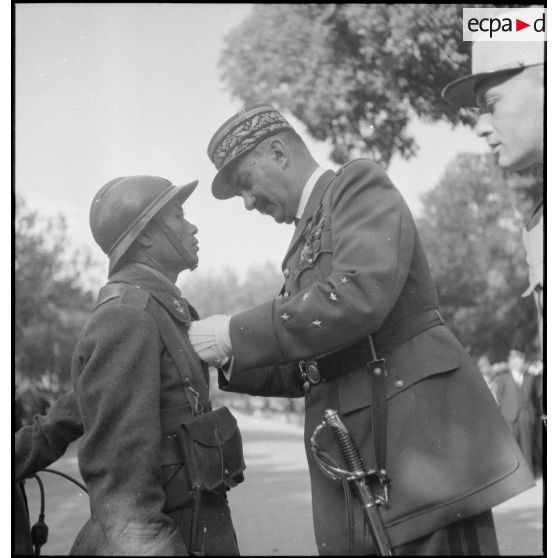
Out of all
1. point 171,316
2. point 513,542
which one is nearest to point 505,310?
point 513,542

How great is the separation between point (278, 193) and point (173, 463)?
1.02 metres

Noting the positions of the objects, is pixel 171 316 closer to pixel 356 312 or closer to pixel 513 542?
pixel 356 312

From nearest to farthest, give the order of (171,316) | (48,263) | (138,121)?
1. (171,316)
2. (138,121)
3. (48,263)

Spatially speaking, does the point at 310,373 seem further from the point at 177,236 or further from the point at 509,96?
the point at 509,96

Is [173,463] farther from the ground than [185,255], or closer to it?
closer to it

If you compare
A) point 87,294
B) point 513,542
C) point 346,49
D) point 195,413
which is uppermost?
point 346,49

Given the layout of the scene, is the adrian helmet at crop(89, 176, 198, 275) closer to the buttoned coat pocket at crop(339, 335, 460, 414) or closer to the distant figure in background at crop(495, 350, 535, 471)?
the buttoned coat pocket at crop(339, 335, 460, 414)

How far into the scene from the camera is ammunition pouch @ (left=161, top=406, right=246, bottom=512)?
2449 millimetres

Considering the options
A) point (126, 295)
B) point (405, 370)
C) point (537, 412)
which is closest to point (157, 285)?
point (126, 295)

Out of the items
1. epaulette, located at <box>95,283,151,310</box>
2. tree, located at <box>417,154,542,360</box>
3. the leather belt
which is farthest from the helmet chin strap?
tree, located at <box>417,154,542,360</box>

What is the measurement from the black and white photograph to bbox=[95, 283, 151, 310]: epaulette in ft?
0.04

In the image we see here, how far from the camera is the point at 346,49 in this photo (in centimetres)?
418

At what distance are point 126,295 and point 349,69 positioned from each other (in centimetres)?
233

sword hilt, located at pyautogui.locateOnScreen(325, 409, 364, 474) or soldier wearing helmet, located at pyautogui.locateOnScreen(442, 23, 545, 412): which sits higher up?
soldier wearing helmet, located at pyautogui.locateOnScreen(442, 23, 545, 412)
